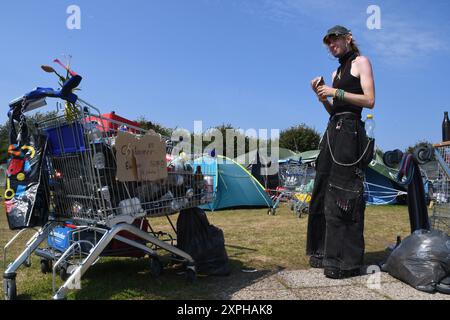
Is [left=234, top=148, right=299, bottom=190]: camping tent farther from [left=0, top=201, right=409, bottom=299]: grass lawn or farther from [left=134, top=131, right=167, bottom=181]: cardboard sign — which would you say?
[left=134, top=131, right=167, bottom=181]: cardboard sign

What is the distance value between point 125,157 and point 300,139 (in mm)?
39686

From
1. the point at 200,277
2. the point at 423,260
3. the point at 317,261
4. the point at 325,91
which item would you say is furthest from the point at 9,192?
the point at 423,260

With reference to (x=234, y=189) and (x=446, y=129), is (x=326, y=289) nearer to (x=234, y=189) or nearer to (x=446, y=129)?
(x=446, y=129)

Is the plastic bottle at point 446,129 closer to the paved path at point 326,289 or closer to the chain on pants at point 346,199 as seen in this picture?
the chain on pants at point 346,199

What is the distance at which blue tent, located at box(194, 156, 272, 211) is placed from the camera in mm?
12742

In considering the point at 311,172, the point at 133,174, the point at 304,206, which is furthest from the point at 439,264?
the point at 311,172

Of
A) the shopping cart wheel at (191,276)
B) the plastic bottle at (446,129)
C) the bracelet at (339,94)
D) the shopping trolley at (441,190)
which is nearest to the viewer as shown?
the bracelet at (339,94)

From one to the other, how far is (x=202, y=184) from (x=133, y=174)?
1.03 meters

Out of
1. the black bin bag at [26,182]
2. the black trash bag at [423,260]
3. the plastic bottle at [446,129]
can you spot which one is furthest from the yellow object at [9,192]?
the plastic bottle at [446,129]

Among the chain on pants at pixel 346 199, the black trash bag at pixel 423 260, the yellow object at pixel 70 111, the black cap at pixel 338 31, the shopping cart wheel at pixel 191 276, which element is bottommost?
the shopping cart wheel at pixel 191 276

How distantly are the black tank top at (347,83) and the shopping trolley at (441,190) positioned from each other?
0.98 m

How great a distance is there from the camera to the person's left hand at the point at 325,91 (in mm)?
3912

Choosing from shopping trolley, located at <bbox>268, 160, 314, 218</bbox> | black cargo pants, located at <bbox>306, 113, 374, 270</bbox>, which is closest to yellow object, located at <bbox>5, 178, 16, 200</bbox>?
black cargo pants, located at <bbox>306, 113, 374, 270</bbox>
